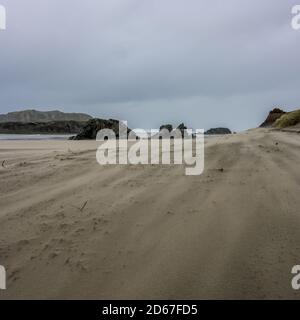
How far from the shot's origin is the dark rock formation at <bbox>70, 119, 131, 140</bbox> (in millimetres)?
14664

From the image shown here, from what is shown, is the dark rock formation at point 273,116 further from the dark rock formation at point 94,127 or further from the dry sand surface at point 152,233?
the dry sand surface at point 152,233

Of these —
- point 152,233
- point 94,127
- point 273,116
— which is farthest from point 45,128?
point 152,233

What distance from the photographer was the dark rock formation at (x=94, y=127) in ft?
48.1

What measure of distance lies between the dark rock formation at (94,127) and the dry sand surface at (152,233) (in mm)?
11076

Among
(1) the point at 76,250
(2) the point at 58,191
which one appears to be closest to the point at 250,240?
(1) the point at 76,250

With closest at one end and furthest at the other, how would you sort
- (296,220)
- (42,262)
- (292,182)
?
(42,262) < (296,220) < (292,182)

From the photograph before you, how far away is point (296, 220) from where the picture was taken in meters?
2.46

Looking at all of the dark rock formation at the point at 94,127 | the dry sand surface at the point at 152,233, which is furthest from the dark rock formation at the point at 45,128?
the dry sand surface at the point at 152,233

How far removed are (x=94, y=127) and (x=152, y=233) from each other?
43.6 feet

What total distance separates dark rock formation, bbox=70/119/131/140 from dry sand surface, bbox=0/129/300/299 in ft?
36.3

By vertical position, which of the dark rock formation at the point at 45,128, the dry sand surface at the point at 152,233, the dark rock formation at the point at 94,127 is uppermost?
the dark rock formation at the point at 45,128

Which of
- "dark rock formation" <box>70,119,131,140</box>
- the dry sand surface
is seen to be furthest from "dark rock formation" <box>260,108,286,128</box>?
the dry sand surface
